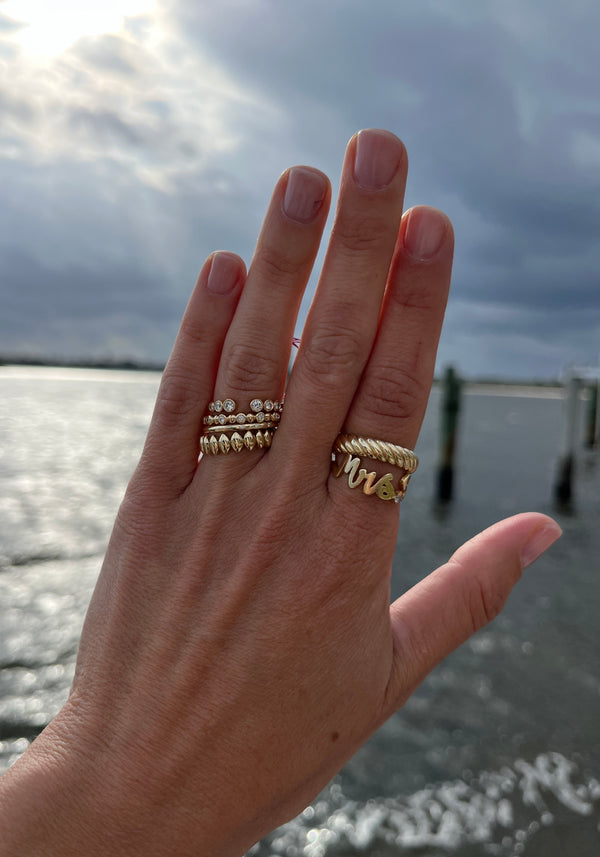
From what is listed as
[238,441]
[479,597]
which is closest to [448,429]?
[479,597]

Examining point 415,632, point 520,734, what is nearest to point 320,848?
point 520,734

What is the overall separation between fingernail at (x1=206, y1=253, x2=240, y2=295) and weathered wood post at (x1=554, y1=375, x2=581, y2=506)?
Answer: 17.0 metres

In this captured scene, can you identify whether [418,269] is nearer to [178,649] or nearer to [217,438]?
[217,438]

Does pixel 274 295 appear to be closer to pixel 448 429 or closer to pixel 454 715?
pixel 454 715

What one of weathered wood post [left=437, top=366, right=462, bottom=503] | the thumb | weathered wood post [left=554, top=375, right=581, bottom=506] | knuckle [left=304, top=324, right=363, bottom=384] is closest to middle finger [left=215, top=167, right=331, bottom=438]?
knuckle [left=304, top=324, right=363, bottom=384]

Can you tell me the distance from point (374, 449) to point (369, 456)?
0.07ft

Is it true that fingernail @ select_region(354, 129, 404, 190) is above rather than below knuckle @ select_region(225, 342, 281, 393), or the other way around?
above

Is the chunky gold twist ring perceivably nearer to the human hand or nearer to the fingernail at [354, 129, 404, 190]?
the human hand

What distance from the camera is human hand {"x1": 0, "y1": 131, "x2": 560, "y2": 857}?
1575 millimetres

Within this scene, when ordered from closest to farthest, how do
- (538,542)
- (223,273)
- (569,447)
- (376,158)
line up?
(376,158) → (223,273) → (538,542) → (569,447)

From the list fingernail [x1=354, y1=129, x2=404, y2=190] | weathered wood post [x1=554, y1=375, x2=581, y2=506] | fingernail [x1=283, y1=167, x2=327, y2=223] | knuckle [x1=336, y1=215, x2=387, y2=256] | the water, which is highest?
fingernail [x1=354, y1=129, x2=404, y2=190]

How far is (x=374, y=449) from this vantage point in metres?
1.64

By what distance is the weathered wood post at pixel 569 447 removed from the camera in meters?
17.2

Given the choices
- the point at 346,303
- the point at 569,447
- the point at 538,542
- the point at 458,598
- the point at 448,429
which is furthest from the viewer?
the point at 569,447
